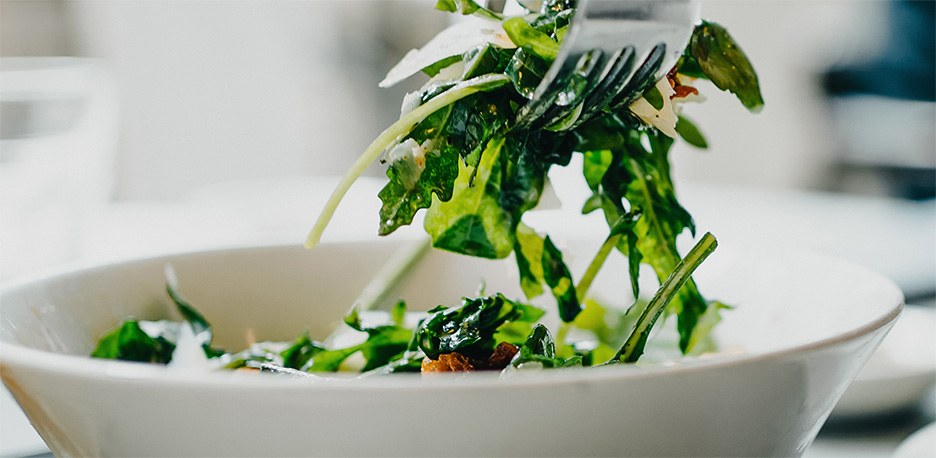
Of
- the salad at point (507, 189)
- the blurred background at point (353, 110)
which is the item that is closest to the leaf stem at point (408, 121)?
the salad at point (507, 189)

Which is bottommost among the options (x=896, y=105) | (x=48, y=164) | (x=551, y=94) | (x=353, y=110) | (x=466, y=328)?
(x=353, y=110)

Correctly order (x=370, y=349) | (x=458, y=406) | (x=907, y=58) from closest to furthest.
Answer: (x=458, y=406) < (x=370, y=349) < (x=907, y=58)

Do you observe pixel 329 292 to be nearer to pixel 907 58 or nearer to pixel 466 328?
pixel 466 328

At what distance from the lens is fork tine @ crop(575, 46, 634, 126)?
10.3 inches

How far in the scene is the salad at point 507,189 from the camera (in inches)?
11.9

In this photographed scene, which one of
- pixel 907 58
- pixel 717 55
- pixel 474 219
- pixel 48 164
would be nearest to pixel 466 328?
pixel 474 219

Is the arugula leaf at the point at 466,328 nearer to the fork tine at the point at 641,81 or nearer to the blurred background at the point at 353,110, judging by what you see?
the fork tine at the point at 641,81

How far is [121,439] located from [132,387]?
1.1 inches

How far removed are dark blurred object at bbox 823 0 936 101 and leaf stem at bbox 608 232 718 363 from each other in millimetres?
3282

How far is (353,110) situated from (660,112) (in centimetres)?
403

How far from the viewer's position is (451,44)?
1.10 ft

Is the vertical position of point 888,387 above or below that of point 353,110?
above

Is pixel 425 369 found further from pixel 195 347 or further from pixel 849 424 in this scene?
pixel 849 424

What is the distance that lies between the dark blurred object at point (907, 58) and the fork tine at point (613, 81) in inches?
131
